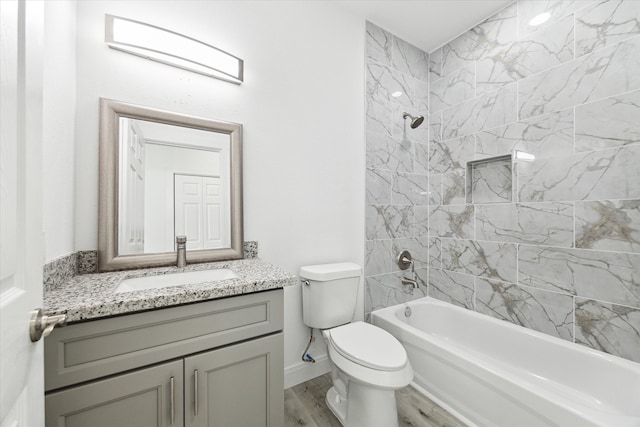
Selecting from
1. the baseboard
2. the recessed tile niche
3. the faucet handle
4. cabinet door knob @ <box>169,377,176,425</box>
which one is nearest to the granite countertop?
cabinet door knob @ <box>169,377,176,425</box>

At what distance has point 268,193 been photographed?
5.43 feet

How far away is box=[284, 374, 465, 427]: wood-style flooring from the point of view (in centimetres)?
145

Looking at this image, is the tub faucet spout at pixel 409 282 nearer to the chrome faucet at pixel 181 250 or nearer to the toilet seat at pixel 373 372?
the toilet seat at pixel 373 372

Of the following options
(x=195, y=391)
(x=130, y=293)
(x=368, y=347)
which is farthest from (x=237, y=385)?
(x=368, y=347)

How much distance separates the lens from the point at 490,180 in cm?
205

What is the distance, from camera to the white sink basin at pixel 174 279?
1.14m

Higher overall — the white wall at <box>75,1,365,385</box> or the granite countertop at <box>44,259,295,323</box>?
the white wall at <box>75,1,365,385</box>

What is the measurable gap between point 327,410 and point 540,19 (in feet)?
9.52

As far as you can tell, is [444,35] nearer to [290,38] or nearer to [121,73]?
[290,38]

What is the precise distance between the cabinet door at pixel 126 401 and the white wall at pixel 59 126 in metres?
0.50

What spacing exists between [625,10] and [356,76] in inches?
60.0

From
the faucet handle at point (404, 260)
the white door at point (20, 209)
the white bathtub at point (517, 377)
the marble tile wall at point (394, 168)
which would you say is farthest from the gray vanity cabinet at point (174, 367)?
the faucet handle at point (404, 260)

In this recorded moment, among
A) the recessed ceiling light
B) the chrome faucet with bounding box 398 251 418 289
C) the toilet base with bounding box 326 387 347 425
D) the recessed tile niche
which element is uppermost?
the recessed ceiling light

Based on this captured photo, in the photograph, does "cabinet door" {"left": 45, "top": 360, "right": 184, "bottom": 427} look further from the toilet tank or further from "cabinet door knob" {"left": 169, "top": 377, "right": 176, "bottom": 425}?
the toilet tank
